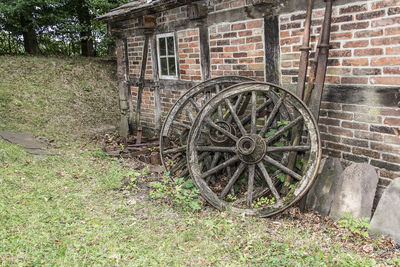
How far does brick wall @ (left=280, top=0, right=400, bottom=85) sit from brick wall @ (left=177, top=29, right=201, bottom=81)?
2.13 m

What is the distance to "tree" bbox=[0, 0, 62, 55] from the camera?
10820 millimetres

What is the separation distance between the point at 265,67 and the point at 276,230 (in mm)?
2391

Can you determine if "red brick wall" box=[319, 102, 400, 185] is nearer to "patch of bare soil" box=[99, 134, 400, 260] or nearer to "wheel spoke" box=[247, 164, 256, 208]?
"patch of bare soil" box=[99, 134, 400, 260]

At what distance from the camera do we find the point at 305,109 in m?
4.06

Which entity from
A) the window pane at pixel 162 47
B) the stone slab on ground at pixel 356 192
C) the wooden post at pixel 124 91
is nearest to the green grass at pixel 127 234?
the stone slab on ground at pixel 356 192

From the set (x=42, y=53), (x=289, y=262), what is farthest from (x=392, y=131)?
(x=42, y=53)

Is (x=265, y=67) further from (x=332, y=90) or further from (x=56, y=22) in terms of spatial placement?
(x=56, y=22)

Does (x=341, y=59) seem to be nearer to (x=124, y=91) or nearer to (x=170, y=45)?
(x=170, y=45)

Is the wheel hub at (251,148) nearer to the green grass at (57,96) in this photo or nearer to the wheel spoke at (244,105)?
the wheel spoke at (244,105)

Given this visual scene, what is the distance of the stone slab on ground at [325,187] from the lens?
424 cm

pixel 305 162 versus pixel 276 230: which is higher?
pixel 305 162

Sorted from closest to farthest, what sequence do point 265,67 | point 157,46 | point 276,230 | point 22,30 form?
point 276,230
point 265,67
point 157,46
point 22,30

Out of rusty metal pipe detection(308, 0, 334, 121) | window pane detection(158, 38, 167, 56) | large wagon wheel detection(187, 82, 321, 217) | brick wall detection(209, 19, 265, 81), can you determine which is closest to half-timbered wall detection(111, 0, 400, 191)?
brick wall detection(209, 19, 265, 81)

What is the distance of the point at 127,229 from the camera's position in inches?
145
